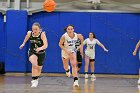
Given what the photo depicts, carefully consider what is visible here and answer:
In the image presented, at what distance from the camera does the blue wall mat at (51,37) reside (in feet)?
55.2

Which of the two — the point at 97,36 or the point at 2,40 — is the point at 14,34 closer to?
the point at 2,40

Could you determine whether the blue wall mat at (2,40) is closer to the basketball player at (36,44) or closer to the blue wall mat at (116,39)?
A: the blue wall mat at (116,39)

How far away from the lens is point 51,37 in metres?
16.9

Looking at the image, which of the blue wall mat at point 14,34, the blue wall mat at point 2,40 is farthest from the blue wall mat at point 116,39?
the blue wall mat at point 2,40

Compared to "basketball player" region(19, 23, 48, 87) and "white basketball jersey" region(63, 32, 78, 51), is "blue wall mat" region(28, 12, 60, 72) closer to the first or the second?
"white basketball jersey" region(63, 32, 78, 51)

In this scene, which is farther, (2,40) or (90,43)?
(2,40)

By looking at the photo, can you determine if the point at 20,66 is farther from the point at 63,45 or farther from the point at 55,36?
the point at 63,45

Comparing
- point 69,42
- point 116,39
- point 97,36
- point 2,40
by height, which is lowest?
point 2,40

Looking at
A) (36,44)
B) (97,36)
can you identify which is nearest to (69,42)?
(36,44)

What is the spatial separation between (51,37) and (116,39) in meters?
3.26

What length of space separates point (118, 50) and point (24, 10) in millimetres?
5114

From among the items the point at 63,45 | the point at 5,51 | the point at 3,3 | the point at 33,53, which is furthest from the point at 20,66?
the point at 33,53

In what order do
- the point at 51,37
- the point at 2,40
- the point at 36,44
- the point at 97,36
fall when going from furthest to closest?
1. the point at 2,40
2. the point at 51,37
3. the point at 97,36
4. the point at 36,44

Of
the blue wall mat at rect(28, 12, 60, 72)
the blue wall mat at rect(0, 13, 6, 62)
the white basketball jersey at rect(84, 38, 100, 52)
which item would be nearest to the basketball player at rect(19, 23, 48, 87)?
the white basketball jersey at rect(84, 38, 100, 52)
